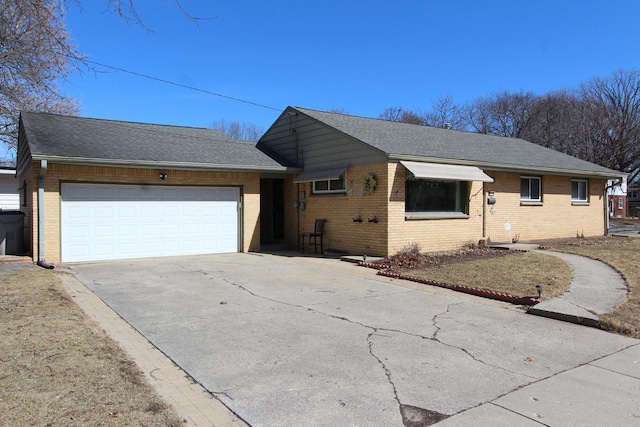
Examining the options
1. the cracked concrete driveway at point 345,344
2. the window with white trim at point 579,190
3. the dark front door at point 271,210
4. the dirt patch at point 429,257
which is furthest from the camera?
the window with white trim at point 579,190

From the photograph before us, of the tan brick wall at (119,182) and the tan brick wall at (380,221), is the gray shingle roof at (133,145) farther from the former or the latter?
the tan brick wall at (380,221)

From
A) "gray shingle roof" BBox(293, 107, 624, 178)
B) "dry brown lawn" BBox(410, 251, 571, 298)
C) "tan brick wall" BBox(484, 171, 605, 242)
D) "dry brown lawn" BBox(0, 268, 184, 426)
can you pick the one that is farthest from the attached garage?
"tan brick wall" BBox(484, 171, 605, 242)

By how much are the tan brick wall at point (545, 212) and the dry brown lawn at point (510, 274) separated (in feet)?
10.6

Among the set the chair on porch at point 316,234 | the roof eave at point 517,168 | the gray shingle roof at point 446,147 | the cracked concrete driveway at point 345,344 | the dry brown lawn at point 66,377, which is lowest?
the cracked concrete driveway at point 345,344

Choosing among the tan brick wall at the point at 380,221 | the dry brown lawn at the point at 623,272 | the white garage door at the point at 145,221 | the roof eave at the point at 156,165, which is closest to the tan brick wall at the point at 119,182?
the white garage door at the point at 145,221

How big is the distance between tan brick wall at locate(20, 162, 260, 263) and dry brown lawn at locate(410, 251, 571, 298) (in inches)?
253

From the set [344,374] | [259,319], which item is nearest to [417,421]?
[344,374]

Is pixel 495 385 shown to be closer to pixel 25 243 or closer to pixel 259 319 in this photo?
pixel 259 319

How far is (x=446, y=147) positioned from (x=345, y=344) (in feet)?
37.7

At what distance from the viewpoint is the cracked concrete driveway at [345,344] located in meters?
4.10

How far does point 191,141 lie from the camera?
53.0 feet

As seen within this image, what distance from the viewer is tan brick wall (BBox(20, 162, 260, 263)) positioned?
39.5 ft

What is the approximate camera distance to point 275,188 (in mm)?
18156

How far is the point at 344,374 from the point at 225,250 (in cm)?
1108
